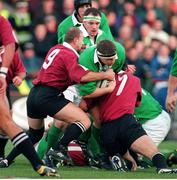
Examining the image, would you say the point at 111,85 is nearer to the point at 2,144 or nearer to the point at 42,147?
the point at 42,147

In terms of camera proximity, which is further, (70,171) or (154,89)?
(154,89)

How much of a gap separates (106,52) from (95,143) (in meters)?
1.40

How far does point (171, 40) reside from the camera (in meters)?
20.5

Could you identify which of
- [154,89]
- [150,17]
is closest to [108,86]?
[154,89]

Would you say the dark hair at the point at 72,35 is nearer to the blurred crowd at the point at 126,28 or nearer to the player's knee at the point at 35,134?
the player's knee at the point at 35,134

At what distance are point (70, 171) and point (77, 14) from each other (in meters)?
2.75

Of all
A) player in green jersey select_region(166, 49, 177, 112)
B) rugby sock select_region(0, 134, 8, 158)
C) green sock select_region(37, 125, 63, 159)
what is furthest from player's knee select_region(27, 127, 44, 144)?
player in green jersey select_region(166, 49, 177, 112)

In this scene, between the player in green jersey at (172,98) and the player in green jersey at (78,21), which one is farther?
the player in green jersey at (78,21)

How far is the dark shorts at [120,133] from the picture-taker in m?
11.0

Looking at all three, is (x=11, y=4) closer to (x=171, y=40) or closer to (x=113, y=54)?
(x=171, y=40)

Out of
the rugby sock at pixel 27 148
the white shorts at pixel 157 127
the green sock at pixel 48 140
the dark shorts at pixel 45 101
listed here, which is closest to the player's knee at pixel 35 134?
the green sock at pixel 48 140

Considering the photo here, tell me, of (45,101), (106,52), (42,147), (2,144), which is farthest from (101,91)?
(2,144)

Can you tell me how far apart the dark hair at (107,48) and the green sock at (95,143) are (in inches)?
40.6

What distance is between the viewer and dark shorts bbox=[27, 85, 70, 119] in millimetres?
11430
